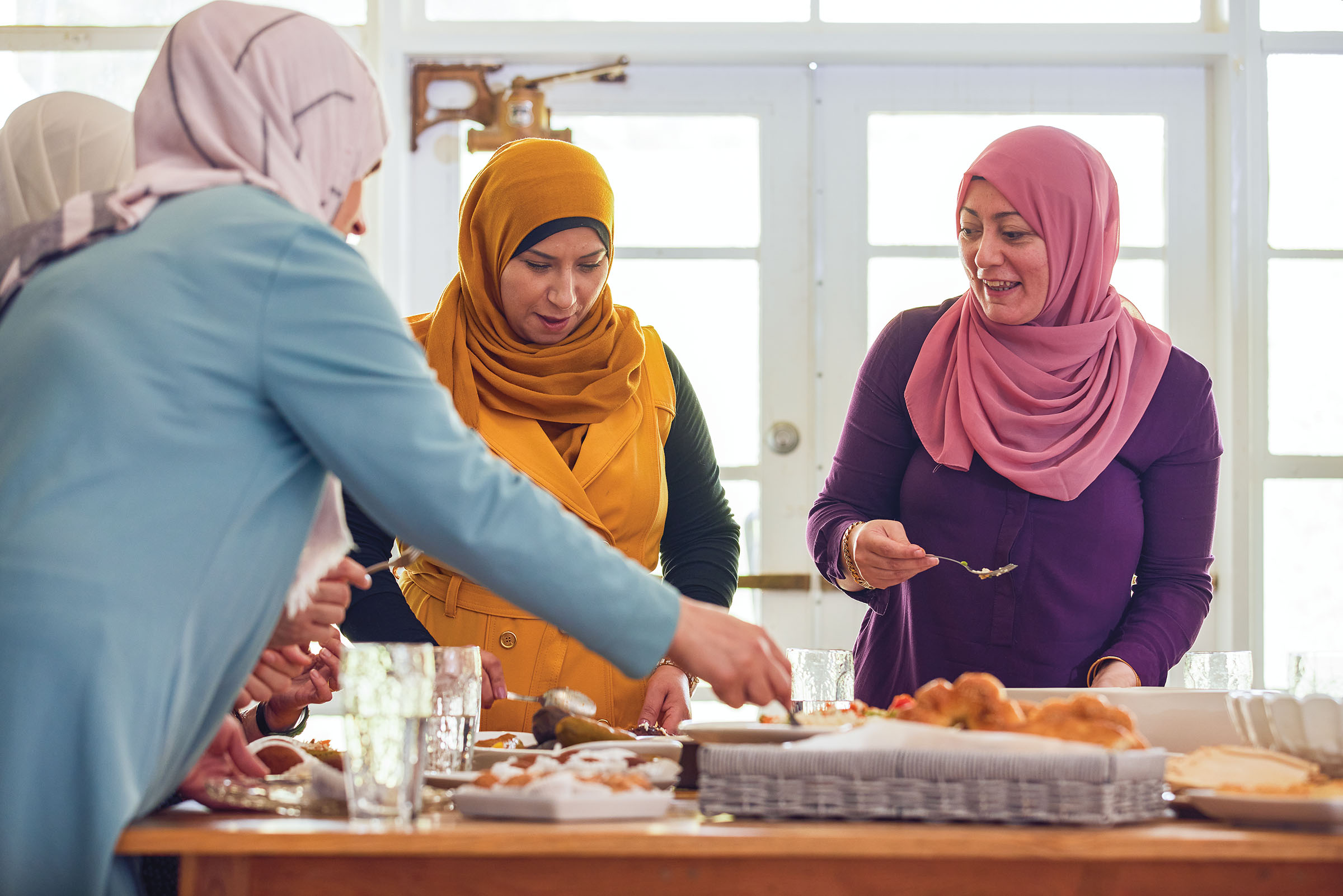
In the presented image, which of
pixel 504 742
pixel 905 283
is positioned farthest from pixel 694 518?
pixel 905 283

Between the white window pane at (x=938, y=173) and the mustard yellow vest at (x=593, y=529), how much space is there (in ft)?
4.29

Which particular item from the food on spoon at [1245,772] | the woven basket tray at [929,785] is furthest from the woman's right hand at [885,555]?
the woven basket tray at [929,785]

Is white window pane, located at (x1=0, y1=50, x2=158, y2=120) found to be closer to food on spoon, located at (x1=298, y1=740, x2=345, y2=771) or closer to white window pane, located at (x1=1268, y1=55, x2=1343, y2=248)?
food on spoon, located at (x1=298, y1=740, x2=345, y2=771)

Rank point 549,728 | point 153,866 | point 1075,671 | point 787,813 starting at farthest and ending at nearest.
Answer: point 1075,671 → point 549,728 → point 153,866 → point 787,813

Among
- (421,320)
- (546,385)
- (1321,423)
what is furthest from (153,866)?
(1321,423)

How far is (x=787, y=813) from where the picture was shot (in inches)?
31.9

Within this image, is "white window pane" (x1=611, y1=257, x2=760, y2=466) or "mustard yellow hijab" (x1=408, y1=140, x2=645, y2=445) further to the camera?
"white window pane" (x1=611, y1=257, x2=760, y2=466)

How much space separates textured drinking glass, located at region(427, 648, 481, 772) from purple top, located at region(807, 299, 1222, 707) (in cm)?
67

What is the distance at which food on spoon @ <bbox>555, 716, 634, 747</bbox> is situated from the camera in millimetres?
1112

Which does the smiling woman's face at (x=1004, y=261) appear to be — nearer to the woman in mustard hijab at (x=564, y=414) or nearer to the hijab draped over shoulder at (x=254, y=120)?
the woman in mustard hijab at (x=564, y=414)

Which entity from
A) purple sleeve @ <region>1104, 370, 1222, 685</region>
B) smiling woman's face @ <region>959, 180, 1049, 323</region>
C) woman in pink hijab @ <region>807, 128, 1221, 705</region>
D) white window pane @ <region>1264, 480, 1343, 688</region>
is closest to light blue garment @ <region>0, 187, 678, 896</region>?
woman in pink hijab @ <region>807, 128, 1221, 705</region>

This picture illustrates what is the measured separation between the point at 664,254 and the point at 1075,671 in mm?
1561

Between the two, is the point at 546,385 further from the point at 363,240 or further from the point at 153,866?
the point at 363,240

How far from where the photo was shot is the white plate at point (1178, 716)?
1.09 metres
